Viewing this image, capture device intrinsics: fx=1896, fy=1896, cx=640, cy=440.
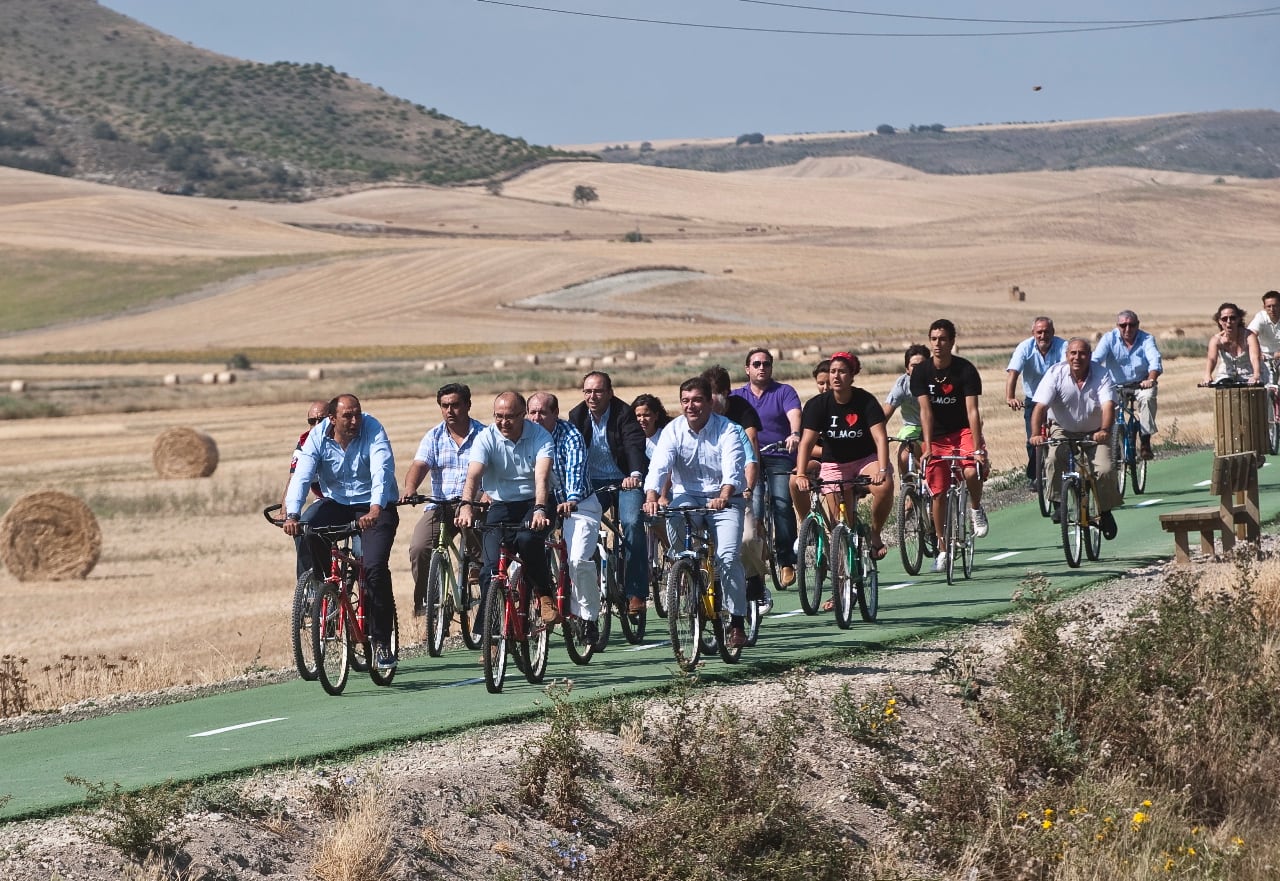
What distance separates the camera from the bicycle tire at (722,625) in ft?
42.7

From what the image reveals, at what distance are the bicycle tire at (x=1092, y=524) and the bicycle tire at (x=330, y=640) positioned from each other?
24.0 ft

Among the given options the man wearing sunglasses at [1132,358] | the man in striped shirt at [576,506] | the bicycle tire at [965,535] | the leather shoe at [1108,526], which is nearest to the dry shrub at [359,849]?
the man in striped shirt at [576,506]

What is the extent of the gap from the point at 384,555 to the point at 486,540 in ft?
3.49

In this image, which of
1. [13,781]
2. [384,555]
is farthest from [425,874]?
[384,555]

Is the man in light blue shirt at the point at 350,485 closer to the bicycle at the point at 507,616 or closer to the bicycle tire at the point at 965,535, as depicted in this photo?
the bicycle at the point at 507,616

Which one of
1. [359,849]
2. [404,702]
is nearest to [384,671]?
[404,702]

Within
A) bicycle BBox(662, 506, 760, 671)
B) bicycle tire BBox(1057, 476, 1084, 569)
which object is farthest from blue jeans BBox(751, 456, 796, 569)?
bicycle BBox(662, 506, 760, 671)

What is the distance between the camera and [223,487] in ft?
118

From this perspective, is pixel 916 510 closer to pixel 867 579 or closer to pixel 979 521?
pixel 979 521

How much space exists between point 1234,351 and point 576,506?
38.6 feet

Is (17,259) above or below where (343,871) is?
above

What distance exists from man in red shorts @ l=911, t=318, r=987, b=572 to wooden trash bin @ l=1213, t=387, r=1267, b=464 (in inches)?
129

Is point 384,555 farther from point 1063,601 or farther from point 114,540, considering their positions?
point 114,540

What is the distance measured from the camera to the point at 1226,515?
669 inches
